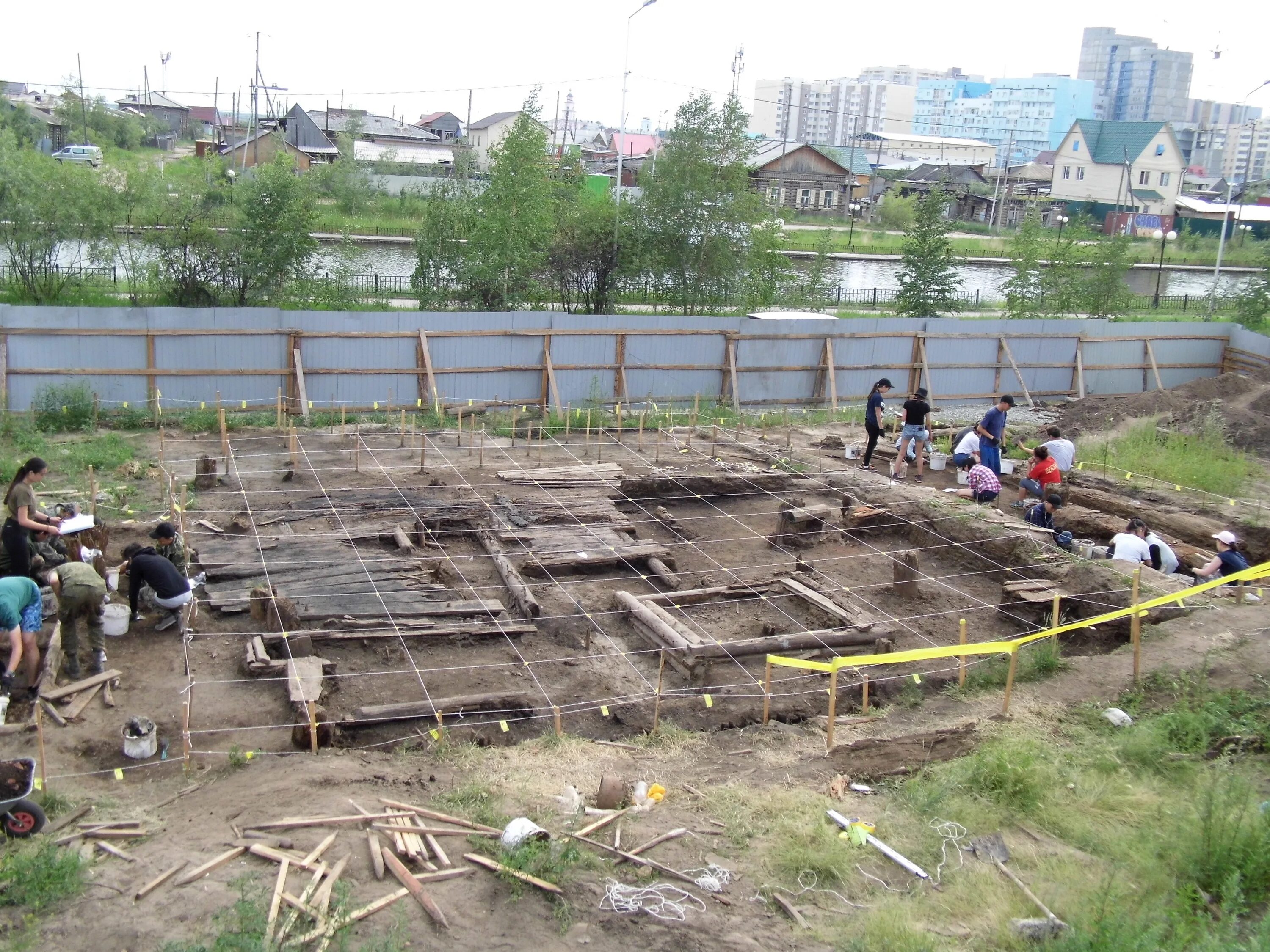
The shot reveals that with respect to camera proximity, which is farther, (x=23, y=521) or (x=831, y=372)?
(x=831, y=372)

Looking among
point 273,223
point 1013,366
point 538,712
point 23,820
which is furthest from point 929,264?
point 23,820

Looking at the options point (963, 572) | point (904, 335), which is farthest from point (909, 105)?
point (963, 572)

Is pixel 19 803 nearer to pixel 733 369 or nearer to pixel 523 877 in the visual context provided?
pixel 523 877

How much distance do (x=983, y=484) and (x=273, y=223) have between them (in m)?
13.4

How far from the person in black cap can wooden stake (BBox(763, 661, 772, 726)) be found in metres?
5.32

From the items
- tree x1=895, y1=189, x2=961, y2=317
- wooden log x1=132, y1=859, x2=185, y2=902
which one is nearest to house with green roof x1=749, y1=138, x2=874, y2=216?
tree x1=895, y1=189, x2=961, y2=317

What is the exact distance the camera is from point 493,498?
13.8 m

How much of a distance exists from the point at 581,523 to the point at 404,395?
21.8 feet

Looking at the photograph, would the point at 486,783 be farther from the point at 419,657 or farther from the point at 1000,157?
the point at 1000,157

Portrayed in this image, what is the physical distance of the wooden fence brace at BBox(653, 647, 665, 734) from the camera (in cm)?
834

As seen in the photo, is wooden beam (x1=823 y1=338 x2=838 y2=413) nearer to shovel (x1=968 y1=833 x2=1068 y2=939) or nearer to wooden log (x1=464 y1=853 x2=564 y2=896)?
shovel (x1=968 y1=833 x2=1068 y2=939)

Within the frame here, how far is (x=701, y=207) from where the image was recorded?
23.6 meters

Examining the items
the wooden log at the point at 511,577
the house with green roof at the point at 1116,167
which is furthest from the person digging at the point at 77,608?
the house with green roof at the point at 1116,167

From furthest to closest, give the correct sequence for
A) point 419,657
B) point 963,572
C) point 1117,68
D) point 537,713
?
point 1117,68 → point 963,572 → point 419,657 → point 537,713
